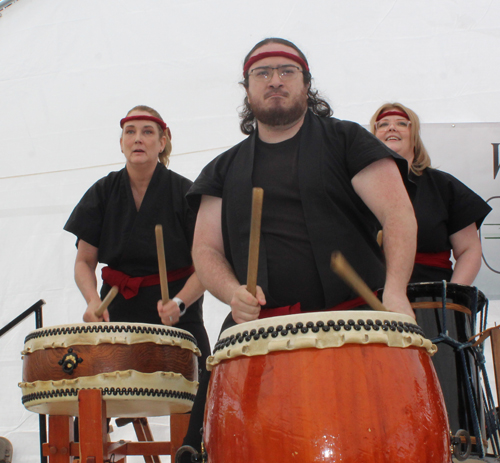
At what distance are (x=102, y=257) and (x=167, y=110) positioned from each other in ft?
4.51

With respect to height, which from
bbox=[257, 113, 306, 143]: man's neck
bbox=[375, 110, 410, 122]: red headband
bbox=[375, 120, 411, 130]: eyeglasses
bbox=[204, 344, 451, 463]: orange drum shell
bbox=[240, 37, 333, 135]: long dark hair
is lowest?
bbox=[204, 344, 451, 463]: orange drum shell

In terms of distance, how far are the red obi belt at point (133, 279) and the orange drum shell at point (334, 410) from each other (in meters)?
1.24

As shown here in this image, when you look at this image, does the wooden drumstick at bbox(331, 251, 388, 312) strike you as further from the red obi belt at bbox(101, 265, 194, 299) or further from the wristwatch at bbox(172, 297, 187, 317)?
the red obi belt at bbox(101, 265, 194, 299)

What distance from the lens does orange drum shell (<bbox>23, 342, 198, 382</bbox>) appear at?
1755 millimetres

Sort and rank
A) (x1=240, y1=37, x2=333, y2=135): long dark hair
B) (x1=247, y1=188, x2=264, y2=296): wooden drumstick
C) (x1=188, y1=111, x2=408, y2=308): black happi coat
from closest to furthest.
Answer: (x1=247, y1=188, x2=264, y2=296): wooden drumstick → (x1=188, y1=111, x2=408, y2=308): black happi coat → (x1=240, y1=37, x2=333, y2=135): long dark hair

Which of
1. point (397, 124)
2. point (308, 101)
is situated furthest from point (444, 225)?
point (308, 101)

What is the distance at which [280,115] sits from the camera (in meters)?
1.61

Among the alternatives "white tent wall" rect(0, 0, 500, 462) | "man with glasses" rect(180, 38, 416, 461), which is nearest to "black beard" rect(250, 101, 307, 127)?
"man with glasses" rect(180, 38, 416, 461)

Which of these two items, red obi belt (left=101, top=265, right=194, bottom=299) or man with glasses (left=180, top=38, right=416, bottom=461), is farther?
red obi belt (left=101, top=265, right=194, bottom=299)

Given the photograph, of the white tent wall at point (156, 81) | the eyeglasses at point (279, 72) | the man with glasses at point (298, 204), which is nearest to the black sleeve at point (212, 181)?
the man with glasses at point (298, 204)

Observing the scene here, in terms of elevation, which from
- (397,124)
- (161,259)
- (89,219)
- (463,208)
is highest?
(397,124)

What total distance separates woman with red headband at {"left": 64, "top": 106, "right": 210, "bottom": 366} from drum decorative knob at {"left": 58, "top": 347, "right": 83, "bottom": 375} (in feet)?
1.15

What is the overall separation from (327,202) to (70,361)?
2.96 feet

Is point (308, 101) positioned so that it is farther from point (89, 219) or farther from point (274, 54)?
point (89, 219)
